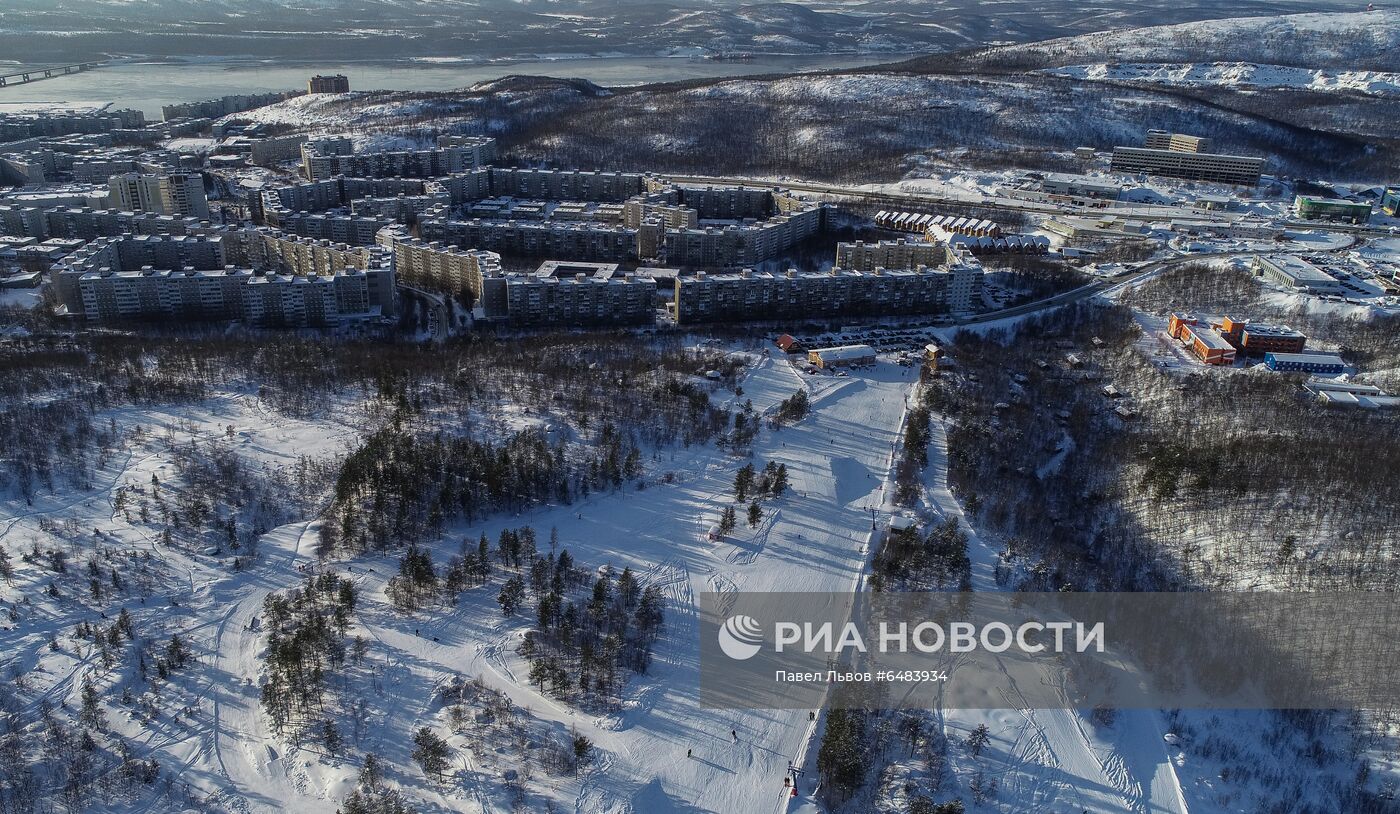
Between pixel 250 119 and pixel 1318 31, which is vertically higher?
pixel 1318 31

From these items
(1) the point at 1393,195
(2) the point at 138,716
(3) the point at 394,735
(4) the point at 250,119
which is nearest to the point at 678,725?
(3) the point at 394,735

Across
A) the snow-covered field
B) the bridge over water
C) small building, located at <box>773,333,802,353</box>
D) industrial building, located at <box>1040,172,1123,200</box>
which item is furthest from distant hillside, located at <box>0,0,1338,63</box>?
the snow-covered field

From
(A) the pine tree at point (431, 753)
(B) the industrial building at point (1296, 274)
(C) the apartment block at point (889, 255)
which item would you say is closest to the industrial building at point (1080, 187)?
(B) the industrial building at point (1296, 274)

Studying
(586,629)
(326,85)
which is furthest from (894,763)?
(326,85)

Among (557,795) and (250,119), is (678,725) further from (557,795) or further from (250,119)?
(250,119)

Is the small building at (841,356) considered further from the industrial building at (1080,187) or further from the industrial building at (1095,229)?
the industrial building at (1080,187)

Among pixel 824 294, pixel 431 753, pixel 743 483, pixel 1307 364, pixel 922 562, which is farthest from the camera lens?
pixel 824 294

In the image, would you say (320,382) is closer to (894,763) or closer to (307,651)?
(307,651)
